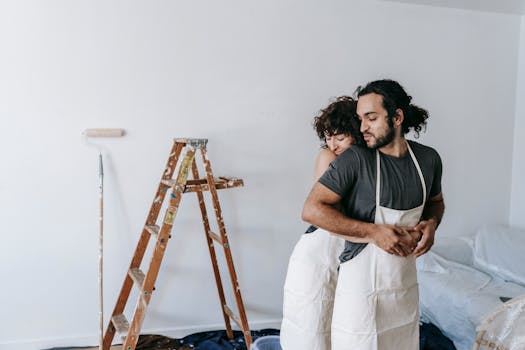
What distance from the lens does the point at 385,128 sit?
1.63m

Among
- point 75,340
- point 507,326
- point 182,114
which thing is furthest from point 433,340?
point 75,340

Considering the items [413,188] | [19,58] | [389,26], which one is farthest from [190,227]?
[389,26]

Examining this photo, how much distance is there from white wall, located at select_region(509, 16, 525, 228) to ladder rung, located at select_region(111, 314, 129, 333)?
2.94 meters

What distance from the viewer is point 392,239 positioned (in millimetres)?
1557

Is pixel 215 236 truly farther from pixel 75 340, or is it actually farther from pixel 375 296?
pixel 375 296

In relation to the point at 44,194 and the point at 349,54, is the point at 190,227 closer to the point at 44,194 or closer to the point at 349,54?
the point at 44,194

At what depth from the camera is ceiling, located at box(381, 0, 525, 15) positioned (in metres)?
3.09

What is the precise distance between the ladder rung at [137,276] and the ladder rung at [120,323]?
0.28 m

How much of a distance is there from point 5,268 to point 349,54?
8.41ft

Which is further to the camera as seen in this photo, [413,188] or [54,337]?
[54,337]

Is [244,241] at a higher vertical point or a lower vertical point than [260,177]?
lower

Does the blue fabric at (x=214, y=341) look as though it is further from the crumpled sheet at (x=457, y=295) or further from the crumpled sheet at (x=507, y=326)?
the crumpled sheet at (x=507, y=326)

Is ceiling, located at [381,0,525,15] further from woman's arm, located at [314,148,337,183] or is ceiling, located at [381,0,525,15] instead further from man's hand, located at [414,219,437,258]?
man's hand, located at [414,219,437,258]

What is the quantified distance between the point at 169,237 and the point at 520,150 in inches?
107
